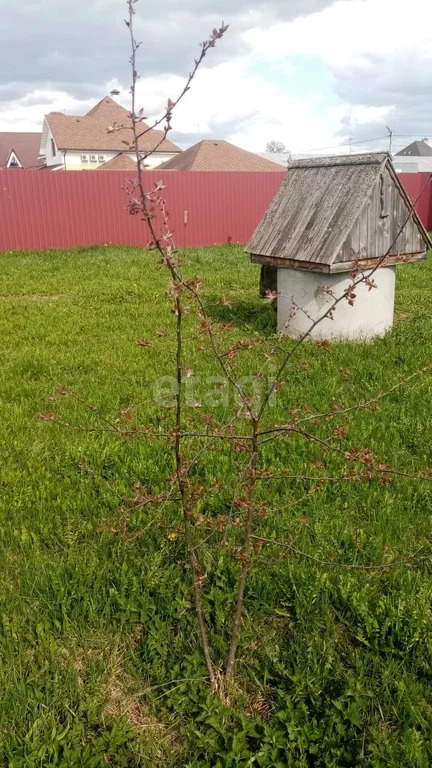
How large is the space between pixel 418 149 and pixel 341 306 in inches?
3202

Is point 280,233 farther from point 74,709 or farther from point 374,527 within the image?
point 74,709

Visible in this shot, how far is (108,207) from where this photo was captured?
1642 centimetres

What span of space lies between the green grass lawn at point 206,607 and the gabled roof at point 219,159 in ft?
125

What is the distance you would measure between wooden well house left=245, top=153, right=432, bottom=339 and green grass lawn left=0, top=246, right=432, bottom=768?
6.08ft

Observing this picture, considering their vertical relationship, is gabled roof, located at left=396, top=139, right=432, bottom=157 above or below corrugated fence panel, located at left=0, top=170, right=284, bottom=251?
above

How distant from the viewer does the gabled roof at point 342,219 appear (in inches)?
241

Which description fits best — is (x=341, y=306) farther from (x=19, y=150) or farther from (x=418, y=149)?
(x=418, y=149)

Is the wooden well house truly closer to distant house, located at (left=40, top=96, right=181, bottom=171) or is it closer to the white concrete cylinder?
the white concrete cylinder

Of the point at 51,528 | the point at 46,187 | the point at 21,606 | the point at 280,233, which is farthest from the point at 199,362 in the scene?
the point at 46,187

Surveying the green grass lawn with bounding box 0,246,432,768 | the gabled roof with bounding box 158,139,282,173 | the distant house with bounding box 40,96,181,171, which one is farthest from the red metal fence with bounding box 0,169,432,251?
the distant house with bounding box 40,96,181,171

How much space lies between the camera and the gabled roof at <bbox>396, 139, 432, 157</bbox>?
76.7 m

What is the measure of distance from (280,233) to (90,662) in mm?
5578

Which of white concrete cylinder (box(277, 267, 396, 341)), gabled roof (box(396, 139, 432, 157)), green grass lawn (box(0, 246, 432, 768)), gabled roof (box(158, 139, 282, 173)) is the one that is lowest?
green grass lawn (box(0, 246, 432, 768))

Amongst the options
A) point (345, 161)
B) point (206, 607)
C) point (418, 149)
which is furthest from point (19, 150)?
point (206, 607)
